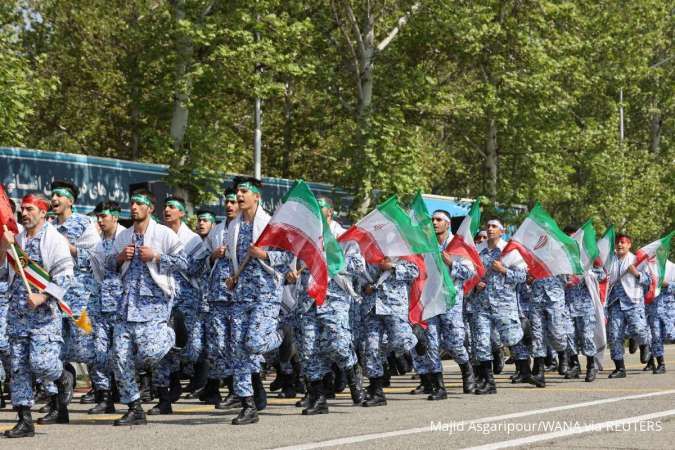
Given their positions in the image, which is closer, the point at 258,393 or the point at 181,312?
the point at 258,393

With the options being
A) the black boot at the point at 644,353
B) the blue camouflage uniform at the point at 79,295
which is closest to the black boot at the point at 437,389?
the blue camouflage uniform at the point at 79,295

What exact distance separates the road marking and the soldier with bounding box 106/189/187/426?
3289 mm

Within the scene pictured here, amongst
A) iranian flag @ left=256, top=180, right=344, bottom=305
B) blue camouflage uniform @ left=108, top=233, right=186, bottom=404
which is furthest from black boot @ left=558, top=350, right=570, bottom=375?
blue camouflage uniform @ left=108, top=233, right=186, bottom=404

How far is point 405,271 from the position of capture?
14336mm

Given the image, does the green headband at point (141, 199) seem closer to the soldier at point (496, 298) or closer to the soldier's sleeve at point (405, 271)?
the soldier's sleeve at point (405, 271)

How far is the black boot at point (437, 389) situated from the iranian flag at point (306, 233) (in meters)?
2.19

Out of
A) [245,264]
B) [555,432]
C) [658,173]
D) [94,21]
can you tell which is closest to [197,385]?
[245,264]

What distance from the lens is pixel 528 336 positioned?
1694cm

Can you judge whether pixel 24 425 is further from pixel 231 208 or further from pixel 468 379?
pixel 468 379

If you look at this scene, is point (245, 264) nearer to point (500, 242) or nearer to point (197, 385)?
point (197, 385)

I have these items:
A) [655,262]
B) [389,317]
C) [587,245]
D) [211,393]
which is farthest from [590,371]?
[211,393]

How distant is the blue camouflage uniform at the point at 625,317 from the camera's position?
19016 mm

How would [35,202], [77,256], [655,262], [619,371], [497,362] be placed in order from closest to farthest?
[35,202], [77,256], [619,371], [497,362], [655,262]

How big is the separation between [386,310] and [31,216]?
13.2 ft
